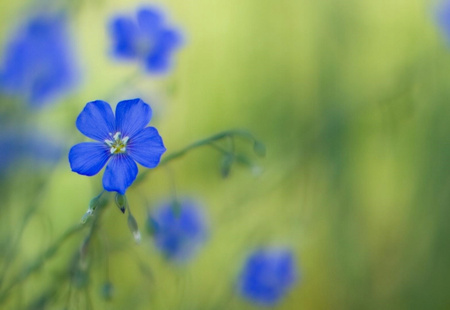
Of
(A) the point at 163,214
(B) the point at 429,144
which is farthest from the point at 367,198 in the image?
(A) the point at 163,214

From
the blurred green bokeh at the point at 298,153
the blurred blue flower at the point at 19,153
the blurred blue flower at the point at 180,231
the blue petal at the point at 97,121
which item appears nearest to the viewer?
the blue petal at the point at 97,121

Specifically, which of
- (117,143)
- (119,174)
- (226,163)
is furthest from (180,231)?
(119,174)

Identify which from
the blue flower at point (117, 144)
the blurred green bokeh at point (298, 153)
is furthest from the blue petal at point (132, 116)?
the blurred green bokeh at point (298, 153)

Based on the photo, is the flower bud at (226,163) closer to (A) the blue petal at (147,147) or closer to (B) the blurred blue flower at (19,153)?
(A) the blue petal at (147,147)

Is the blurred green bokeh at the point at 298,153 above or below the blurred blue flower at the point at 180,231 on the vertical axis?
above

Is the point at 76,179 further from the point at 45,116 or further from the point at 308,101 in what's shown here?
the point at 308,101

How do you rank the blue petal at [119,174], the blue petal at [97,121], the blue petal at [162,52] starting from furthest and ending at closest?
the blue petal at [162,52]
the blue petal at [97,121]
the blue petal at [119,174]
